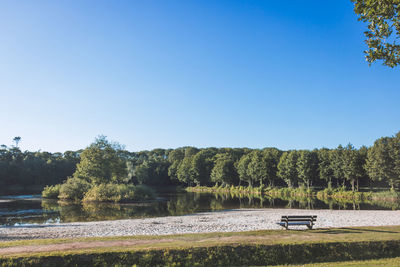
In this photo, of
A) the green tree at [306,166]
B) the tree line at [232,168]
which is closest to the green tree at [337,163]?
the tree line at [232,168]

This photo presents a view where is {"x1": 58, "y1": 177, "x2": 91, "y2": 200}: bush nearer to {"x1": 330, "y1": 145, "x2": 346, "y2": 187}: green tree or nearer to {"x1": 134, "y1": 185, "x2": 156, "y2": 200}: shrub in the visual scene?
{"x1": 134, "y1": 185, "x2": 156, "y2": 200}: shrub

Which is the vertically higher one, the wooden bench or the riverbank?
the wooden bench

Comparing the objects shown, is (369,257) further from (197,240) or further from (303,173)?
(303,173)

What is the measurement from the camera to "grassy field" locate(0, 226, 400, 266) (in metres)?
10.1

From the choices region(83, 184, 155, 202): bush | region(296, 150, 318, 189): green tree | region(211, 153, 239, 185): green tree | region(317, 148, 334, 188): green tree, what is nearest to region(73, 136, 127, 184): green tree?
region(83, 184, 155, 202): bush

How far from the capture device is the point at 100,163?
5478 centimetres

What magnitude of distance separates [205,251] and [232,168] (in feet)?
272

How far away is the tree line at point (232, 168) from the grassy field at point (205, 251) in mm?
44969

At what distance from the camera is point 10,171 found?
9044 cm

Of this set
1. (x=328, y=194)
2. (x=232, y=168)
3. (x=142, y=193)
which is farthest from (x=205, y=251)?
(x=232, y=168)

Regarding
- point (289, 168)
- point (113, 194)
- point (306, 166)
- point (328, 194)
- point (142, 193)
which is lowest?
point (328, 194)

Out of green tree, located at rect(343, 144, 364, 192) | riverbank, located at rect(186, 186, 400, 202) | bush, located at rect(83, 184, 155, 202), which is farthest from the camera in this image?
green tree, located at rect(343, 144, 364, 192)

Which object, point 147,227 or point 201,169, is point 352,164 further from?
point 147,227

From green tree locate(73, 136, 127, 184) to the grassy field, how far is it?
43408 mm
